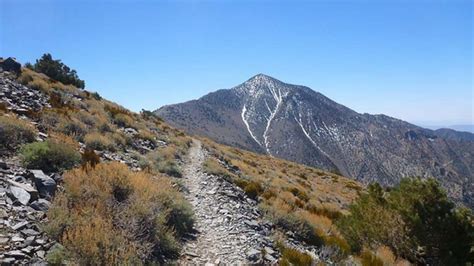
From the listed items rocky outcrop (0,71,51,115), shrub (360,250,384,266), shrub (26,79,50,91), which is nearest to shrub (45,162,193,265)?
shrub (360,250,384,266)

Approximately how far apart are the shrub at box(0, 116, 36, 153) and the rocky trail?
6.01 metres

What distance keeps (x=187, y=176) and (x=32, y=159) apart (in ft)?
27.0

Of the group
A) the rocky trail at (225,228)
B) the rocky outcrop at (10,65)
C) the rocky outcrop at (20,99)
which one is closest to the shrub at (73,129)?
the rocky outcrop at (20,99)

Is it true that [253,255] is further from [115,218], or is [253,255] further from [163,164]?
[163,164]

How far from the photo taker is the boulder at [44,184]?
8.44 metres

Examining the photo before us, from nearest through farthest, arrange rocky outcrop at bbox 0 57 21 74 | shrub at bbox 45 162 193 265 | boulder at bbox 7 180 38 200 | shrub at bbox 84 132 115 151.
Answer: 1. shrub at bbox 45 162 193 265
2. boulder at bbox 7 180 38 200
3. shrub at bbox 84 132 115 151
4. rocky outcrop at bbox 0 57 21 74

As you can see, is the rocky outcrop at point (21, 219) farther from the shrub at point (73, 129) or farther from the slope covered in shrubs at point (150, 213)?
the shrub at point (73, 129)

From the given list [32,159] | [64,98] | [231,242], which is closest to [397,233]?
[231,242]

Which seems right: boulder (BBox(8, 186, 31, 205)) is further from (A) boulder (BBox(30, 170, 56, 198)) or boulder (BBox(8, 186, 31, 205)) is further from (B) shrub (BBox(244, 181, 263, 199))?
(B) shrub (BBox(244, 181, 263, 199))

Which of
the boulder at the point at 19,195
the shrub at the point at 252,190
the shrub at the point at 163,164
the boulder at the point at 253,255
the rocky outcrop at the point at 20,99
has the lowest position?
the boulder at the point at 253,255

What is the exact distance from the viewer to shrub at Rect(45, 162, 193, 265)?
20.8ft

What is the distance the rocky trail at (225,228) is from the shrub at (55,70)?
88.1 ft

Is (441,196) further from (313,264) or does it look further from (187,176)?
(187,176)

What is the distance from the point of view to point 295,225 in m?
11.9
